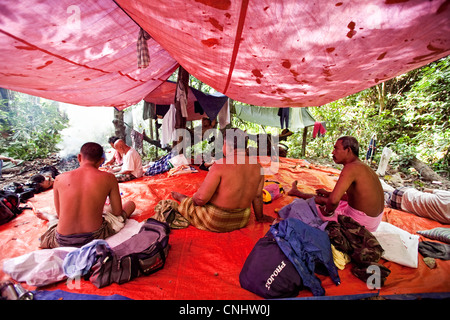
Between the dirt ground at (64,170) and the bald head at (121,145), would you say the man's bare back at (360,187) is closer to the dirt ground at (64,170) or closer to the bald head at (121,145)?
the dirt ground at (64,170)

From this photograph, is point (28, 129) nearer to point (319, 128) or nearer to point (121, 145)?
point (121, 145)

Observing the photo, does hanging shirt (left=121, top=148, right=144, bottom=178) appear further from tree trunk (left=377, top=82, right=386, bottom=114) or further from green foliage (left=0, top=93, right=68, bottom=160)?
tree trunk (left=377, top=82, right=386, bottom=114)

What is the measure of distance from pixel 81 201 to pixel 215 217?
1.52m

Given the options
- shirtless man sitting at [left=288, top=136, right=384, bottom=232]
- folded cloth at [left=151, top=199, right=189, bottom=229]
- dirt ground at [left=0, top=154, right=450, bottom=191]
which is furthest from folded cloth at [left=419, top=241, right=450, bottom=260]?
dirt ground at [left=0, top=154, right=450, bottom=191]

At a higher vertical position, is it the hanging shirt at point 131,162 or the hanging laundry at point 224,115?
the hanging laundry at point 224,115

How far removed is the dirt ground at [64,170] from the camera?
17.6 feet

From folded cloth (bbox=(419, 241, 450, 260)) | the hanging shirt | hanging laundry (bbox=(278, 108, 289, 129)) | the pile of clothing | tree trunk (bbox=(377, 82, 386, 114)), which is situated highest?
tree trunk (bbox=(377, 82, 386, 114))

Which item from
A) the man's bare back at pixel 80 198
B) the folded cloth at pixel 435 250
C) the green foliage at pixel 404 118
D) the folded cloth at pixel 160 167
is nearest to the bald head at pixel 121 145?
the folded cloth at pixel 160 167

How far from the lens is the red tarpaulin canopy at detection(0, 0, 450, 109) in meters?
1.38

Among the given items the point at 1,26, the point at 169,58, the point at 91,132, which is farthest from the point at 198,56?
the point at 91,132

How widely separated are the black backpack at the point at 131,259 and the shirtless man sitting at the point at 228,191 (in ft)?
2.06

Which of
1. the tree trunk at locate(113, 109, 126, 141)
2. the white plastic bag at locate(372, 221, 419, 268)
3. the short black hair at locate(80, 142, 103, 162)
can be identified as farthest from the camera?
the tree trunk at locate(113, 109, 126, 141)

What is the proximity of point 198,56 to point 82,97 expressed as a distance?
365cm

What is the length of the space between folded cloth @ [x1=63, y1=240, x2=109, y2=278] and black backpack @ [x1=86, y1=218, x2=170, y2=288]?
4cm
